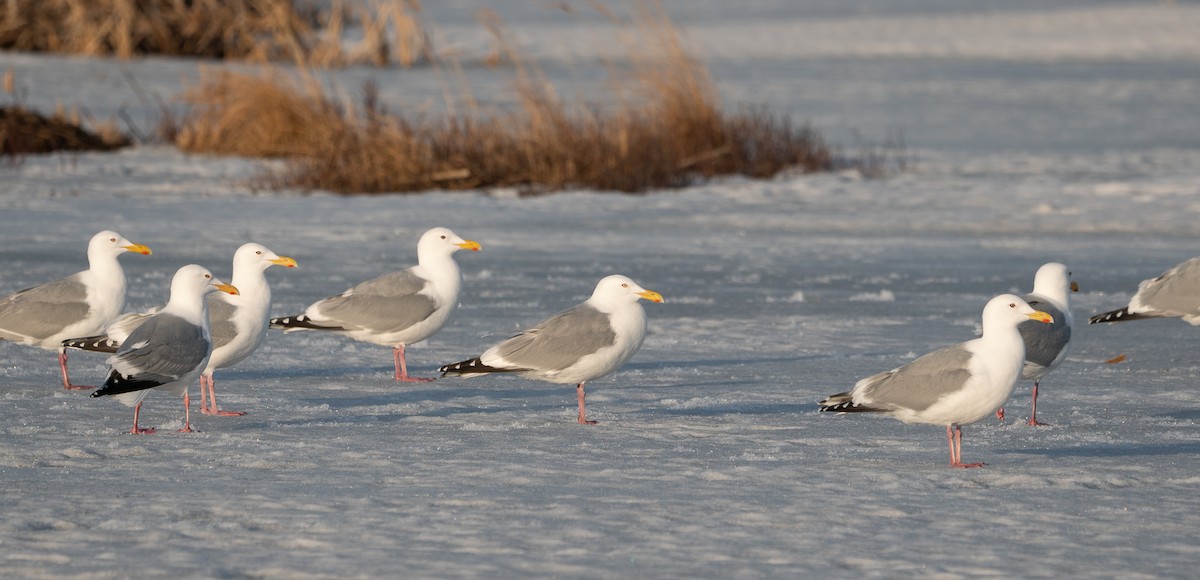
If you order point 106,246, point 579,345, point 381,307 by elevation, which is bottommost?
point 579,345

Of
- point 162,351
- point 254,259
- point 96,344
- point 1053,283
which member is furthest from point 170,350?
point 1053,283

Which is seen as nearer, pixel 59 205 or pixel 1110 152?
pixel 59 205

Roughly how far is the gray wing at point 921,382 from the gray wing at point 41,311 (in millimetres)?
3820

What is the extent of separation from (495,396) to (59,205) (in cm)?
854

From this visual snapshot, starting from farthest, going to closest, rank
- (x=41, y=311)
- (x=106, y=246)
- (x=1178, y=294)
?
(x=1178, y=294) < (x=106, y=246) < (x=41, y=311)

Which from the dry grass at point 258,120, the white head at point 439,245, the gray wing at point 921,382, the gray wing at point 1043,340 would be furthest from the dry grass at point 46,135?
the gray wing at point 921,382

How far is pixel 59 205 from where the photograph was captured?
15047 mm

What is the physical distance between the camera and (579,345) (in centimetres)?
711

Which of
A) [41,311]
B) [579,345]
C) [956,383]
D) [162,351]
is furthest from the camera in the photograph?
[41,311]

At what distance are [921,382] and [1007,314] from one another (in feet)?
1.51

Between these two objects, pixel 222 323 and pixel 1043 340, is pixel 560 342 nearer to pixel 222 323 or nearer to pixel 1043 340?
pixel 222 323

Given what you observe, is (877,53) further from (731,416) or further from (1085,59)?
(731,416)

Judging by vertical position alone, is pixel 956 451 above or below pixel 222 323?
Answer: below

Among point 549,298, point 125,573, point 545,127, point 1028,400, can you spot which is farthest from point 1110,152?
point 125,573
